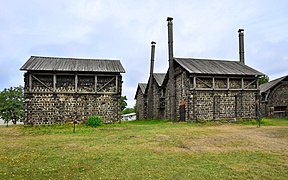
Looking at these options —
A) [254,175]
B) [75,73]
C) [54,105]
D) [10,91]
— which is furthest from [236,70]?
[10,91]

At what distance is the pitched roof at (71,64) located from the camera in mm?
23097

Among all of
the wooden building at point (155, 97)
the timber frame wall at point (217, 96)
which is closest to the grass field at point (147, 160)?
the timber frame wall at point (217, 96)

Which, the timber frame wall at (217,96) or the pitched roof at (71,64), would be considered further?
the timber frame wall at (217,96)

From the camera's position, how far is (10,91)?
33.6m

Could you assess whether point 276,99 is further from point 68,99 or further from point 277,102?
point 68,99

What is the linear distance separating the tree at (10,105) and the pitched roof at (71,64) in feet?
36.2

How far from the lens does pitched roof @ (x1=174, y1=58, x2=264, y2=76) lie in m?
25.8

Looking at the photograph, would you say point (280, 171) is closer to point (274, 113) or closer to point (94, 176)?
point (94, 176)

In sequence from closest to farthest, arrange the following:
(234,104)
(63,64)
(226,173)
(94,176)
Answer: (94,176) < (226,173) < (63,64) < (234,104)

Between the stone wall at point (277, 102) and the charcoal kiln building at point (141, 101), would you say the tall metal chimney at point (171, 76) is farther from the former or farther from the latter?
the stone wall at point (277, 102)

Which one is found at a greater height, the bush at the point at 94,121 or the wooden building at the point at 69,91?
the wooden building at the point at 69,91

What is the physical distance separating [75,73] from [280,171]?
1954 cm

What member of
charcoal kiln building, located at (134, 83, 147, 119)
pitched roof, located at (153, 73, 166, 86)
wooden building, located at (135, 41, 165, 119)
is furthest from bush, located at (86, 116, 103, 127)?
charcoal kiln building, located at (134, 83, 147, 119)

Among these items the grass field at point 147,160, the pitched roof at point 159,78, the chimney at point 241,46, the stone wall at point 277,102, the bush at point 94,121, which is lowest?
the grass field at point 147,160
